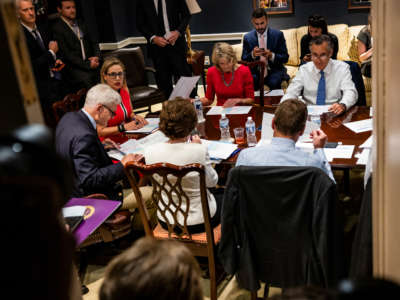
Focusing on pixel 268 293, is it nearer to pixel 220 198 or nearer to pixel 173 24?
pixel 220 198

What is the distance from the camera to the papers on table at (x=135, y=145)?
9.76ft

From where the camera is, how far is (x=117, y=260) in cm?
86

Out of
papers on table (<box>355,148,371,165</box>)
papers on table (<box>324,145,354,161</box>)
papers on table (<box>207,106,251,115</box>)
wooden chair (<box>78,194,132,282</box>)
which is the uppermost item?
papers on table (<box>207,106,251,115</box>)

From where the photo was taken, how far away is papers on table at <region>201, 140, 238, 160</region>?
107 inches

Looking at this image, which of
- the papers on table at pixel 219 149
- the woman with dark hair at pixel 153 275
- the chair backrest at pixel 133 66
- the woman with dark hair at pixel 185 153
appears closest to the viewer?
the woman with dark hair at pixel 153 275

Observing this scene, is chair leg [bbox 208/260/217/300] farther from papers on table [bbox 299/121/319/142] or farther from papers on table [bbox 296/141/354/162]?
papers on table [bbox 299/121/319/142]

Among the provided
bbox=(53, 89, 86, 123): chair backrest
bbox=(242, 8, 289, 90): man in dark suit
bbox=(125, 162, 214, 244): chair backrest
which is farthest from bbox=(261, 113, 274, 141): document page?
bbox=(242, 8, 289, 90): man in dark suit

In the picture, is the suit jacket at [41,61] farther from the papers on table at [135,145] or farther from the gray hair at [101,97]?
the gray hair at [101,97]

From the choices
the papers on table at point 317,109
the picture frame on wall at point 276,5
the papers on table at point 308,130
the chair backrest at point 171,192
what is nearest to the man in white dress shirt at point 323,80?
the papers on table at point 317,109

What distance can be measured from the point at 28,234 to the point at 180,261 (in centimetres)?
63

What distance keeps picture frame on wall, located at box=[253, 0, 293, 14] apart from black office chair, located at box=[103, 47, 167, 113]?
2154mm

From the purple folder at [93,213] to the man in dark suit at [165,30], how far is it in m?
3.38

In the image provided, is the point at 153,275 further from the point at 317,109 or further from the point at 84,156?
the point at 317,109

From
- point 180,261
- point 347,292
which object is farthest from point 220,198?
point 347,292
